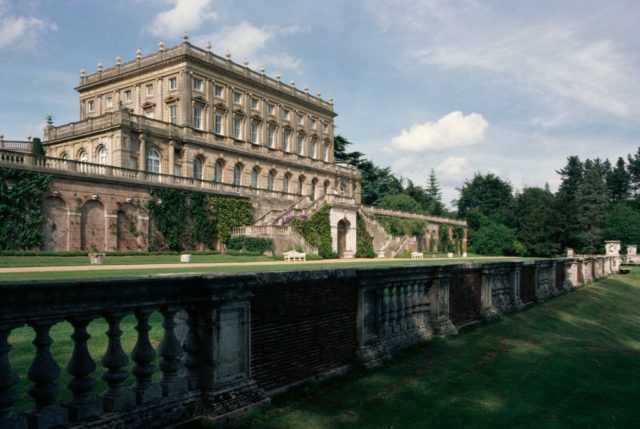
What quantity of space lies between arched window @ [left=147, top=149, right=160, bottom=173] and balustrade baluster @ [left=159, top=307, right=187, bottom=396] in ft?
133

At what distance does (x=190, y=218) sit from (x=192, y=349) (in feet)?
115

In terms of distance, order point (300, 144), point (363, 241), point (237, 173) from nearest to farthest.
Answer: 1. point (363, 241)
2. point (237, 173)
3. point (300, 144)

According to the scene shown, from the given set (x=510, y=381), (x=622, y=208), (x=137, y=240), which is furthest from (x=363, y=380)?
(x=622, y=208)

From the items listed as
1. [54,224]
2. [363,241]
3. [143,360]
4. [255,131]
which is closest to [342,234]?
[363,241]

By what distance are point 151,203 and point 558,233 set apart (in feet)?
178

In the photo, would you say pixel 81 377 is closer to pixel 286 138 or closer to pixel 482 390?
pixel 482 390

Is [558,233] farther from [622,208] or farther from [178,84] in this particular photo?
[178,84]

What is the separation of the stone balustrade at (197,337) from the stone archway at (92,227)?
2703 centimetres

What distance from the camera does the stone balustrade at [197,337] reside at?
3.51 metres

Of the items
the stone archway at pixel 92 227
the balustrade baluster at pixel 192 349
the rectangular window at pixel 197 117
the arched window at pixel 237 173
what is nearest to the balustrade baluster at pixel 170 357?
the balustrade baluster at pixel 192 349

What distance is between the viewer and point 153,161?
43.4 m

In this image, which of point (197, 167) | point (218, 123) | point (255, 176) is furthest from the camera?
point (255, 176)

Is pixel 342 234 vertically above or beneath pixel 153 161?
beneath

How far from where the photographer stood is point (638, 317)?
55.5 feet
